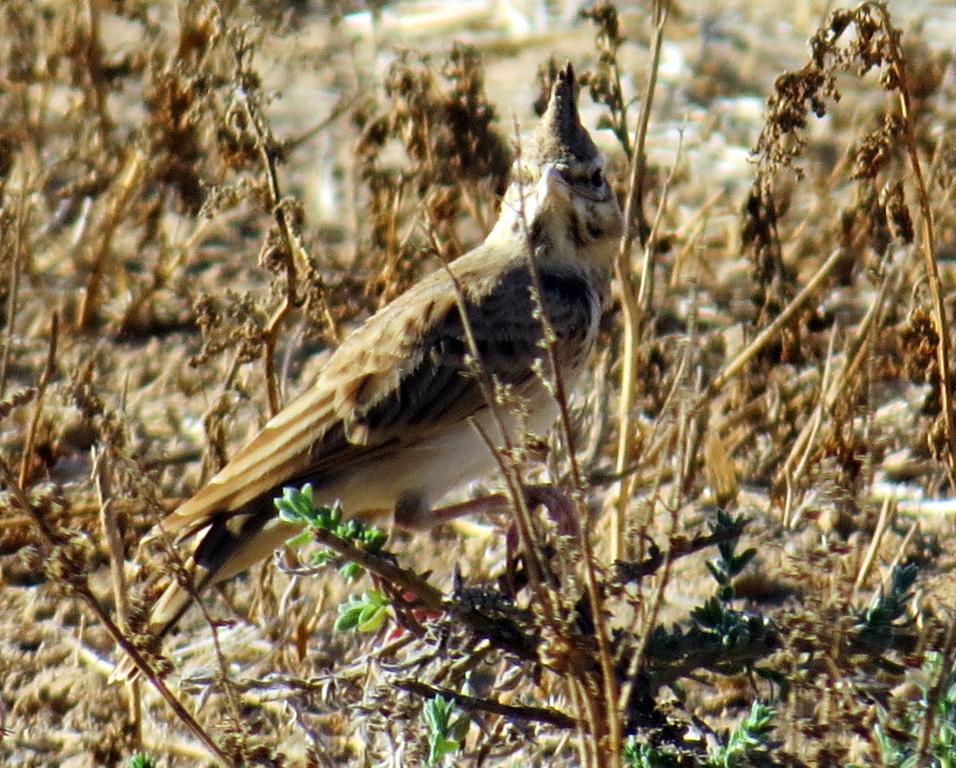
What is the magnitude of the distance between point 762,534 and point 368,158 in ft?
6.61

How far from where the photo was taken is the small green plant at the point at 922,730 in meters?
3.49

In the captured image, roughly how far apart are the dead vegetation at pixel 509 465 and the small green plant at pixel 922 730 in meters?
0.01

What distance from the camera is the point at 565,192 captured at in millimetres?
5469

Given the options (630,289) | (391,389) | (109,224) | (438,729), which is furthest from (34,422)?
Answer: (438,729)

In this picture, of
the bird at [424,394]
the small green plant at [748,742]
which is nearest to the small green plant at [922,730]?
the small green plant at [748,742]

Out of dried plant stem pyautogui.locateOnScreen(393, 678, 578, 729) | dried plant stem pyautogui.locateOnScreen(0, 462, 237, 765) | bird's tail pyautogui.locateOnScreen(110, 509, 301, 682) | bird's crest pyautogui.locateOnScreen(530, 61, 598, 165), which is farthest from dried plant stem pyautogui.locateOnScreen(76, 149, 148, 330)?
dried plant stem pyautogui.locateOnScreen(393, 678, 578, 729)

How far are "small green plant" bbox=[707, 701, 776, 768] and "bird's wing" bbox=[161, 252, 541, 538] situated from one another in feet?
5.26

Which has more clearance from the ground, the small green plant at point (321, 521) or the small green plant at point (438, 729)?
the small green plant at point (321, 521)

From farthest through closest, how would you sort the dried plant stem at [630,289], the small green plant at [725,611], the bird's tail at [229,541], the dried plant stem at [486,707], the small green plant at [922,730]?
the bird's tail at [229,541] < the dried plant stem at [630,289] < the small green plant at [725,611] < the dried plant stem at [486,707] < the small green plant at [922,730]

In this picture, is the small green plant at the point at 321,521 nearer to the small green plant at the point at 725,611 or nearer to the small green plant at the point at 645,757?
the small green plant at the point at 645,757

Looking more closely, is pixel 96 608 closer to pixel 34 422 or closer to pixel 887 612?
pixel 887 612

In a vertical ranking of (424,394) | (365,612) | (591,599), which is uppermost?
(591,599)

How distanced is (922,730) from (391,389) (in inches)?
80.6

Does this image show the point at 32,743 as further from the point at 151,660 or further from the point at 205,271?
the point at 205,271
